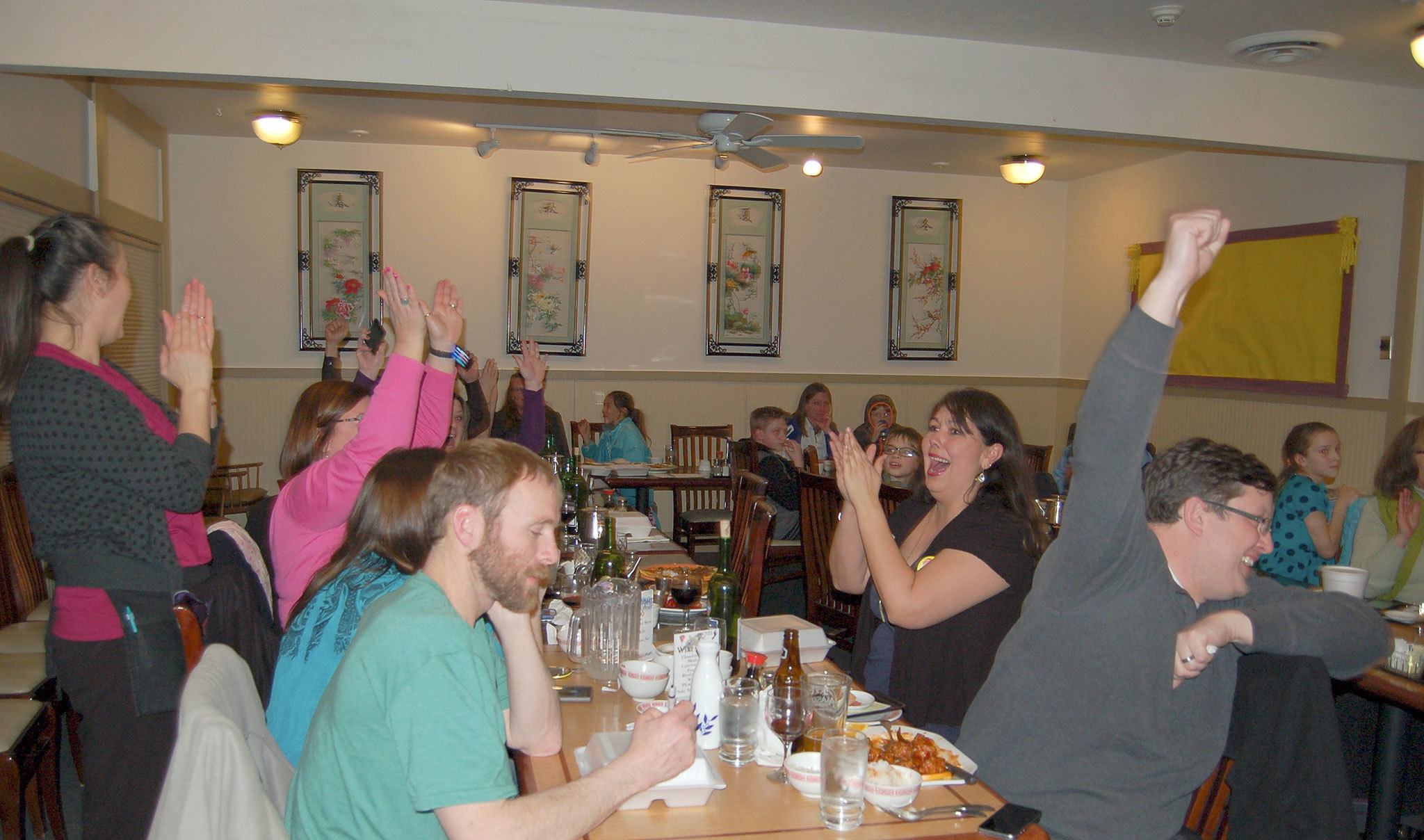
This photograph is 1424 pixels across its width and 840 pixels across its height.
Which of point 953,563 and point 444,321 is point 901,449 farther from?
point 444,321

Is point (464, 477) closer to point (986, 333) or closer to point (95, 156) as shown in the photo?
point (95, 156)

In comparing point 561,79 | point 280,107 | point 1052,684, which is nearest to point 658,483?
point 561,79

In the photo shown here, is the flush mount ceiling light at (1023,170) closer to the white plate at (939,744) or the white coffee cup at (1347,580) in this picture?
the white coffee cup at (1347,580)

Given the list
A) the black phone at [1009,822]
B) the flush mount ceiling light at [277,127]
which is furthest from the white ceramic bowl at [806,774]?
the flush mount ceiling light at [277,127]

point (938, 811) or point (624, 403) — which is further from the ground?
point (624, 403)

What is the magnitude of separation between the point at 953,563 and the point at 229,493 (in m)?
5.93

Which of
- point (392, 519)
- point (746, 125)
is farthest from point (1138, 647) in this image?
point (746, 125)

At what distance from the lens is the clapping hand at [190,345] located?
87.9 inches

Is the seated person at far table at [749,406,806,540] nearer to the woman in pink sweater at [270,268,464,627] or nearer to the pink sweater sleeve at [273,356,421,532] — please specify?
the woman in pink sweater at [270,268,464,627]

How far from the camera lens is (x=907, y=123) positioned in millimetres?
5098

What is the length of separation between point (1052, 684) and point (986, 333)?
7.63m

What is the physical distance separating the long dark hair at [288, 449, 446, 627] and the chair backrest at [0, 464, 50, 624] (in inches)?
102

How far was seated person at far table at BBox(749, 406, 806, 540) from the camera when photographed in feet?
19.0

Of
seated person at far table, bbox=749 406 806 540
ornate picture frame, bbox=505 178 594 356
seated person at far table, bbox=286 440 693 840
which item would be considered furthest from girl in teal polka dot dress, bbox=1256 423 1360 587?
ornate picture frame, bbox=505 178 594 356
